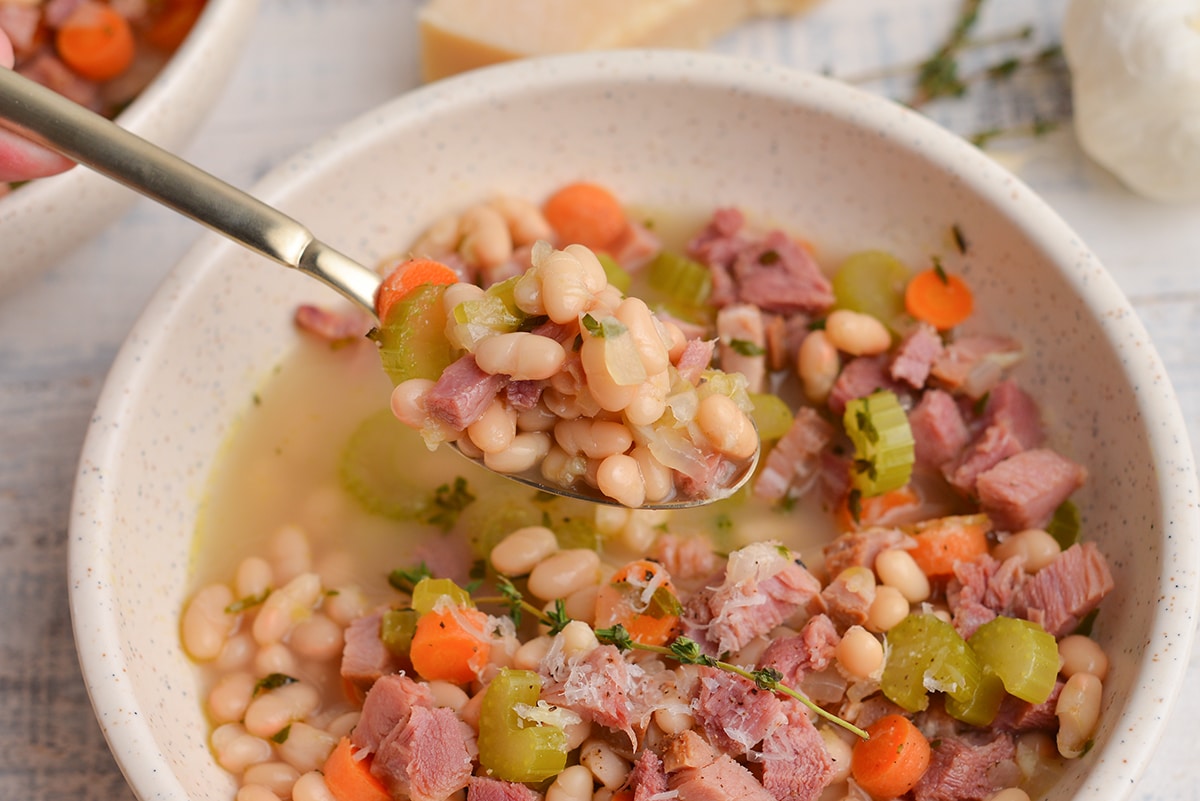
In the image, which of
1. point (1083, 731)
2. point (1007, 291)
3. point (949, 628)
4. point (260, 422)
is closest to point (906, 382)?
point (1007, 291)

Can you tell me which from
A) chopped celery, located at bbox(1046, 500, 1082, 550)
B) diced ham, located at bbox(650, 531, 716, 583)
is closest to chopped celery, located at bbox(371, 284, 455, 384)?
diced ham, located at bbox(650, 531, 716, 583)

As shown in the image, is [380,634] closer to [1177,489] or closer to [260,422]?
[260,422]

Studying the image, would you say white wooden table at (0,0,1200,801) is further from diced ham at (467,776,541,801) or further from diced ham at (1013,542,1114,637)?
diced ham at (467,776,541,801)

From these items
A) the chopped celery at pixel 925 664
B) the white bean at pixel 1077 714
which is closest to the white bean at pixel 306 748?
the chopped celery at pixel 925 664

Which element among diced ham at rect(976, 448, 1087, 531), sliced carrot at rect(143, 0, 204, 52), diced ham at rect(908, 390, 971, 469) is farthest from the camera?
sliced carrot at rect(143, 0, 204, 52)

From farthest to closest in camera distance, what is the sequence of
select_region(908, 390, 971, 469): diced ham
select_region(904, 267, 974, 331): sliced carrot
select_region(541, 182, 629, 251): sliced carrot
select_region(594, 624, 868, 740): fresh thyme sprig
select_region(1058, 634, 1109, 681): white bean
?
select_region(541, 182, 629, 251): sliced carrot → select_region(904, 267, 974, 331): sliced carrot → select_region(908, 390, 971, 469): diced ham → select_region(1058, 634, 1109, 681): white bean → select_region(594, 624, 868, 740): fresh thyme sprig

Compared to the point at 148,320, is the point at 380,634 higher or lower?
lower

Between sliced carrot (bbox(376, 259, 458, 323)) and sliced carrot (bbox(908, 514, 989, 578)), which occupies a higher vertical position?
sliced carrot (bbox(376, 259, 458, 323))
